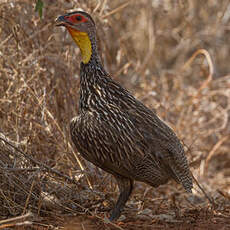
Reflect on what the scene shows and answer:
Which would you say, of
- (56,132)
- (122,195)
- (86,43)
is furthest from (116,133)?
(56,132)

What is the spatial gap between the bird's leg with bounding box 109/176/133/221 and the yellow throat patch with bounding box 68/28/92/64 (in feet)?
3.14

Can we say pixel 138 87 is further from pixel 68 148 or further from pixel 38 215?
→ pixel 38 215

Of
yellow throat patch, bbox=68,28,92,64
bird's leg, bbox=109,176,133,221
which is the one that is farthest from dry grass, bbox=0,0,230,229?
yellow throat patch, bbox=68,28,92,64

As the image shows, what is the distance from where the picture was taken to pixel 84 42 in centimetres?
367

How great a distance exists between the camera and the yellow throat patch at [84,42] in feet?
12.0

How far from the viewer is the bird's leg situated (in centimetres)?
377

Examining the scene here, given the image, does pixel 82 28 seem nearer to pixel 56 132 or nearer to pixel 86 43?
pixel 86 43

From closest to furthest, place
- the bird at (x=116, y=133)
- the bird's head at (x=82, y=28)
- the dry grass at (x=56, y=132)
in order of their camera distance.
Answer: the bird at (x=116, y=133) → the bird's head at (x=82, y=28) → the dry grass at (x=56, y=132)

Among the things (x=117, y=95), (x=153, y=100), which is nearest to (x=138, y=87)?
(x=153, y=100)

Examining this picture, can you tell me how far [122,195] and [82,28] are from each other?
130 centimetres

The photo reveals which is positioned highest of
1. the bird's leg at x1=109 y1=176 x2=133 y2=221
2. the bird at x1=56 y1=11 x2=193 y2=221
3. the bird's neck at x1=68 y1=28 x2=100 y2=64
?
the bird's neck at x1=68 y1=28 x2=100 y2=64

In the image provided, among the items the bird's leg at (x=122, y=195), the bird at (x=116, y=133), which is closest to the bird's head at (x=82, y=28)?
the bird at (x=116, y=133)

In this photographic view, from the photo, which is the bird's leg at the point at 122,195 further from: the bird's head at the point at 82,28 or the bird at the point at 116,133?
the bird's head at the point at 82,28

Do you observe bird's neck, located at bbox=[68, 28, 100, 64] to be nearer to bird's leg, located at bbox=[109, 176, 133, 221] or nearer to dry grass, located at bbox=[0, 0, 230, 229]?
dry grass, located at bbox=[0, 0, 230, 229]
